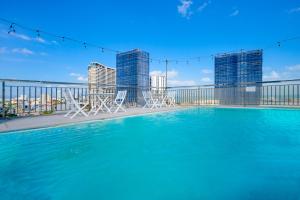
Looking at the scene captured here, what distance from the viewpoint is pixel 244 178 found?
1.53m

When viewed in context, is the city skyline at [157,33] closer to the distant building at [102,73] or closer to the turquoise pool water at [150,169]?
the distant building at [102,73]

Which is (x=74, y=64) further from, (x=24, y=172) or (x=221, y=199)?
(x=221, y=199)

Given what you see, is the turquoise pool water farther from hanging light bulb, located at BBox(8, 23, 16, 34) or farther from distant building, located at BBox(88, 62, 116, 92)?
distant building, located at BBox(88, 62, 116, 92)

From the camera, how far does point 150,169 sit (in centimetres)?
173

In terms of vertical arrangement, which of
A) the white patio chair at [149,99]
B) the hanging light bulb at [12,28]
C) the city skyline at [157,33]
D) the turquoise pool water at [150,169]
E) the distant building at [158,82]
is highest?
the city skyline at [157,33]

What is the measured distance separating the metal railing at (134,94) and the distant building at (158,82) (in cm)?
22

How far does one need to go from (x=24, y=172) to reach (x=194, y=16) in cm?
971

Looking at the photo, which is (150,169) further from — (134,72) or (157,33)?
(134,72)

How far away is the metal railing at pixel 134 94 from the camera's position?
5587 mm

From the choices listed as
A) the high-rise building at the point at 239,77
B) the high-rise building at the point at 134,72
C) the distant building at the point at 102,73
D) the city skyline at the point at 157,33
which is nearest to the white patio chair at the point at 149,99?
the high-rise building at the point at 134,72

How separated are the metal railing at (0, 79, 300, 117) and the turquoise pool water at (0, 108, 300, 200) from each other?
134 inches

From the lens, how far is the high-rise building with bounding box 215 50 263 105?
10.3 metres

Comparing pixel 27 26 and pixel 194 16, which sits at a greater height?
pixel 194 16

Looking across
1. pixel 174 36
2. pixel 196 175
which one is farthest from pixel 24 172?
pixel 174 36
